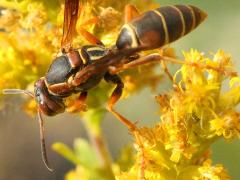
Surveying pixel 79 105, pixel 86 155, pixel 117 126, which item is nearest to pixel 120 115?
pixel 79 105

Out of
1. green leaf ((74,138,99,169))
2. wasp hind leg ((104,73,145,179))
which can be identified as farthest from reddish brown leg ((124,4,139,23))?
green leaf ((74,138,99,169))

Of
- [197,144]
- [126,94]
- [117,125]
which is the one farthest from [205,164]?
[117,125]

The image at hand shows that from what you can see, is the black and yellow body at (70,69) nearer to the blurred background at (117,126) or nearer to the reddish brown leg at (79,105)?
the reddish brown leg at (79,105)

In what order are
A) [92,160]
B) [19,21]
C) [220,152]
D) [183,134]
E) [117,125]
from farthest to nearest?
[117,125]
[220,152]
[92,160]
[19,21]
[183,134]

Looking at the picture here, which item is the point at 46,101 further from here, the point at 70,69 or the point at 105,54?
the point at 105,54

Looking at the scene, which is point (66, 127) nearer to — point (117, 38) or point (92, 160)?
point (92, 160)

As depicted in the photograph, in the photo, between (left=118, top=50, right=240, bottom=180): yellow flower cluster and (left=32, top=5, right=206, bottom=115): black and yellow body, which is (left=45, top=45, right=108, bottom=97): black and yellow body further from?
(left=118, top=50, right=240, bottom=180): yellow flower cluster
